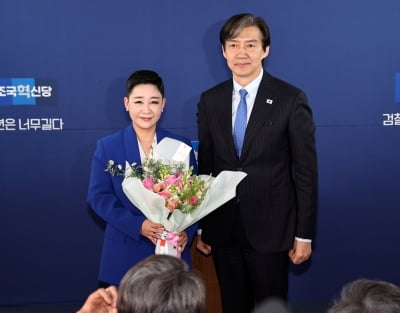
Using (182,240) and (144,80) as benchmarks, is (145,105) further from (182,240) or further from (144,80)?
(182,240)

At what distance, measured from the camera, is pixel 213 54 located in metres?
3.61

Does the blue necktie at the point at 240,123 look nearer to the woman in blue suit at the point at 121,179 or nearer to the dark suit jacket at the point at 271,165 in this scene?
the dark suit jacket at the point at 271,165

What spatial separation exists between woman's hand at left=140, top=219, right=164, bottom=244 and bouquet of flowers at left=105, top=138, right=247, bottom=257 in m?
0.02

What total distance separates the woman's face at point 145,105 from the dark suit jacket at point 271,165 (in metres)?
0.26

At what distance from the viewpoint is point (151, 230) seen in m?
2.33

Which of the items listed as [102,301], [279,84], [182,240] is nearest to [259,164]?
[279,84]

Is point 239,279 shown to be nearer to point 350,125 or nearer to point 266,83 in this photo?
point 266,83

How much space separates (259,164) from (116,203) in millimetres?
641

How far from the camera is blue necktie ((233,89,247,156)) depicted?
2.49m

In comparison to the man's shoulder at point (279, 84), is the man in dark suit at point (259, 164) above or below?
below

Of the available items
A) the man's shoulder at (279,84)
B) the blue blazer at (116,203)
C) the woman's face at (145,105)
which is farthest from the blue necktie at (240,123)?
the woman's face at (145,105)

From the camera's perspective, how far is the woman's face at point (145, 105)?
2459mm

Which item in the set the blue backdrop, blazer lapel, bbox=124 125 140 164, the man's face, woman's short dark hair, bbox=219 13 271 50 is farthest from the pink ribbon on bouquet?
the blue backdrop

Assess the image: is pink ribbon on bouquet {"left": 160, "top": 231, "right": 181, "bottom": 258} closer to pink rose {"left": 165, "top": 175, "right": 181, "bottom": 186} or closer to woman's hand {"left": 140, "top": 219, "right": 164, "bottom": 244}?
woman's hand {"left": 140, "top": 219, "right": 164, "bottom": 244}
